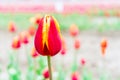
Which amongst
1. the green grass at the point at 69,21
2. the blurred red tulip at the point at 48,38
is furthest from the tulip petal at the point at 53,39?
the green grass at the point at 69,21

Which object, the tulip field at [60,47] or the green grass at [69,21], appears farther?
the green grass at [69,21]

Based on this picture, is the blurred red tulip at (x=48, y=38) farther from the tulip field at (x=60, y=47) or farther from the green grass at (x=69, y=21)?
the green grass at (x=69, y=21)

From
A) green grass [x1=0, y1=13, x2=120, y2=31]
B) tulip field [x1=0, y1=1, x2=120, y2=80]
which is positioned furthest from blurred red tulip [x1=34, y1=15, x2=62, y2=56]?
green grass [x1=0, y1=13, x2=120, y2=31]

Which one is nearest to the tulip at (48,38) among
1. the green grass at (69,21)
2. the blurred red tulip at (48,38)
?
the blurred red tulip at (48,38)

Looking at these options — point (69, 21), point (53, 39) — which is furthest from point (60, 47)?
point (69, 21)

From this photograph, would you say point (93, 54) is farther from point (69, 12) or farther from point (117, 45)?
point (69, 12)

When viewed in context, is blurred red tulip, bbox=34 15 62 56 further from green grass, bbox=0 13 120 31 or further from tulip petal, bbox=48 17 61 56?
green grass, bbox=0 13 120 31

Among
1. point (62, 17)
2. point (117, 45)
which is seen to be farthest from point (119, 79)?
point (62, 17)

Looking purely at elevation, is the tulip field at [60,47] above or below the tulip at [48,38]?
below
